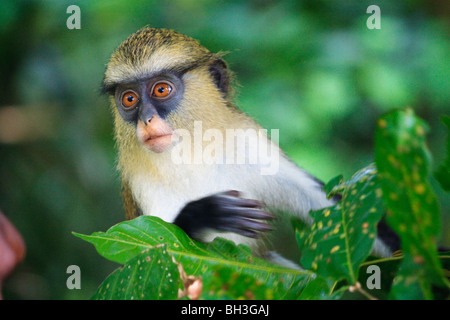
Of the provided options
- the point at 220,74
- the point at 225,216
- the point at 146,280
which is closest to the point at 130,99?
the point at 220,74

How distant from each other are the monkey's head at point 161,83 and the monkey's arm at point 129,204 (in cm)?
20

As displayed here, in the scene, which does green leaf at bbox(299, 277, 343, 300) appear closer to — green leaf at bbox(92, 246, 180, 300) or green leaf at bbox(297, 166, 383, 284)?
green leaf at bbox(297, 166, 383, 284)

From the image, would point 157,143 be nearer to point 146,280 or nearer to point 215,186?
point 215,186

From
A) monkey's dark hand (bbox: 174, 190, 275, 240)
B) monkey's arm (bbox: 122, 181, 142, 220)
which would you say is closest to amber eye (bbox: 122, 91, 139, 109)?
monkey's arm (bbox: 122, 181, 142, 220)

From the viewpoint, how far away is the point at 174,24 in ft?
10.6

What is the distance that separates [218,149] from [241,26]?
1.37 metres

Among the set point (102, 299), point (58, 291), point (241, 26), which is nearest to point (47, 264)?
point (58, 291)

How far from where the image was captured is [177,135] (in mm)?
1845

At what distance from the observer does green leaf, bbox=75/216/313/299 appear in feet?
2.71

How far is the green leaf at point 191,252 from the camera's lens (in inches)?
32.6

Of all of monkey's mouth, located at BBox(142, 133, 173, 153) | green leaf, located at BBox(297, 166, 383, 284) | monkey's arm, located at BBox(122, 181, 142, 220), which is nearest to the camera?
green leaf, located at BBox(297, 166, 383, 284)

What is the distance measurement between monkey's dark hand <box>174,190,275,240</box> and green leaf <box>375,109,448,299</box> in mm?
837

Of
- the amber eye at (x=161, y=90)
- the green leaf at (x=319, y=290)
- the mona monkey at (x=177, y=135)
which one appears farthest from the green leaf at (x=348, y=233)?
the amber eye at (x=161, y=90)
